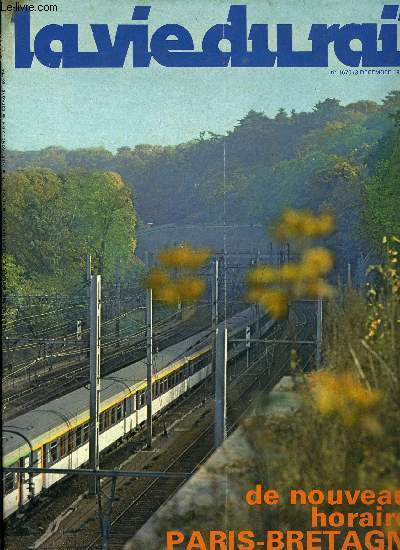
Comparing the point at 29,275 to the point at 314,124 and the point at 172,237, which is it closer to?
the point at 172,237

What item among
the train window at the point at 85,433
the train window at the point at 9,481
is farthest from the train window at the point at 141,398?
the train window at the point at 9,481

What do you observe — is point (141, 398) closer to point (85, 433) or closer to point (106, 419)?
point (106, 419)

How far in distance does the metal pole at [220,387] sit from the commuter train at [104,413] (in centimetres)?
12

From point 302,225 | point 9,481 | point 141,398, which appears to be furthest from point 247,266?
point 141,398

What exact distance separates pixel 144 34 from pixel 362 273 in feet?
6.61

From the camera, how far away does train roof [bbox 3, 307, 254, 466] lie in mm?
8222

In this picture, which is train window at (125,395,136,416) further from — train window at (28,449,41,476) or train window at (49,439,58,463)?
train window at (28,449,41,476)

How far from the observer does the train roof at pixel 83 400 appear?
8222 mm

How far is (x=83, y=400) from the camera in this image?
11.0 metres

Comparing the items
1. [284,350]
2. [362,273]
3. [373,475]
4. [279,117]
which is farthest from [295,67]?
[373,475]

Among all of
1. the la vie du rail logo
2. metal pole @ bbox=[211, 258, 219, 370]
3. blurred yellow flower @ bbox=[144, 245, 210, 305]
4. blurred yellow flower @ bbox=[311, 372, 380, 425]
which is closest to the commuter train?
metal pole @ bbox=[211, 258, 219, 370]

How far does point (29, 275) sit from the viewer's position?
24.5ft

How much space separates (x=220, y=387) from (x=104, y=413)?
4856mm

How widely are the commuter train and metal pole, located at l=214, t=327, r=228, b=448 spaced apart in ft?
0.39
